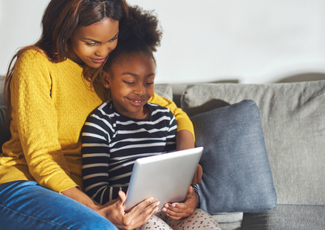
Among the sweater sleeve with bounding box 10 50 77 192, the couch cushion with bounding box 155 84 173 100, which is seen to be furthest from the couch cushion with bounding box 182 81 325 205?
the sweater sleeve with bounding box 10 50 77 192

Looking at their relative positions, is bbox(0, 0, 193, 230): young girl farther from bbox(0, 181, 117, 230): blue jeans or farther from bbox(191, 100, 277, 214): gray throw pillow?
bbox(191, 100, 277, 214): gray throw pillow

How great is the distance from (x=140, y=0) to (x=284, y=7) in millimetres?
771

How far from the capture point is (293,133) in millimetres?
1321

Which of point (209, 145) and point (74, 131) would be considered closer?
point (74, 131)

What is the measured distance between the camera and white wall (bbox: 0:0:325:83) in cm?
158

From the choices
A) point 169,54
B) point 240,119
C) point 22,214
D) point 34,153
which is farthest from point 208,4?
point 22,214

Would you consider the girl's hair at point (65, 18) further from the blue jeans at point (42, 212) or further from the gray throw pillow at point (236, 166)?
the gray throw pillow at point (236, 166)

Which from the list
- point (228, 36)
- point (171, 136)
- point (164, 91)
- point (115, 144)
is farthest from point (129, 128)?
point (228, 36)

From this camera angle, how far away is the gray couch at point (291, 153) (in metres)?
1.22

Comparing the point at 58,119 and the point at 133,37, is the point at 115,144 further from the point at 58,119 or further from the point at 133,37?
the point at 133,37

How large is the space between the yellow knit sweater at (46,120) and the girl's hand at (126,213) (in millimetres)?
140

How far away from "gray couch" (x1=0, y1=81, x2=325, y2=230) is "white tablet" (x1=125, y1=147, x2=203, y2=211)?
42 cm

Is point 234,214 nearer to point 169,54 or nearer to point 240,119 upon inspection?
point 240,119

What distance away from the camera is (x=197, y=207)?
1.13 metres
